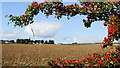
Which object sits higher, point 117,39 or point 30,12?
point 30,12

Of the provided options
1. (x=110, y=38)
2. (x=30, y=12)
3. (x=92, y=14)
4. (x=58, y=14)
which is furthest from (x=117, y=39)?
(x=30, y=12)

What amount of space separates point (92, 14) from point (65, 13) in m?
0.67

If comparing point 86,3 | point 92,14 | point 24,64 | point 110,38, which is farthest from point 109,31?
point 24,64

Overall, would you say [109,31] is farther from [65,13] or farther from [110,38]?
[65,13]

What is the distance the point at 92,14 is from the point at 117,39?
34.5 inches

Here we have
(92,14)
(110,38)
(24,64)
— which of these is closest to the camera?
(110,38)

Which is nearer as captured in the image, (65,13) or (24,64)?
(65,13)

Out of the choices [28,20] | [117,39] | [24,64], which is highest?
[28,20]

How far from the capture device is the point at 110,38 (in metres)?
4.86

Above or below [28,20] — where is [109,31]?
below

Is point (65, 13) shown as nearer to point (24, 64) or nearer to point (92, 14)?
point (92, 14)

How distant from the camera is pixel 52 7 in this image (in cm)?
530

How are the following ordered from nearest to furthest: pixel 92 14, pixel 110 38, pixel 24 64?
pixel 110 38 → pixel 92 14 → pixel 24 64

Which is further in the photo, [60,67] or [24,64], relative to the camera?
[24,64]
